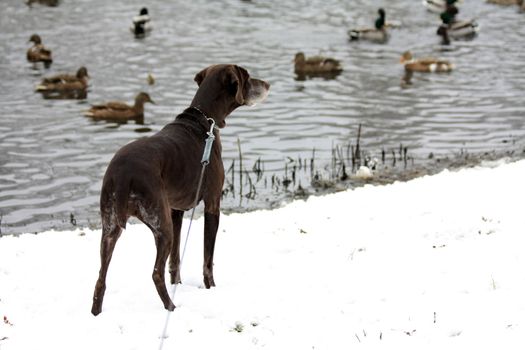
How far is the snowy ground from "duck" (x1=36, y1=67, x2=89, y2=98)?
1241 centimetres

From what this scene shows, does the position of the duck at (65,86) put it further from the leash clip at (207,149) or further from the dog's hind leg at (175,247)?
the leash clip at (207,149)

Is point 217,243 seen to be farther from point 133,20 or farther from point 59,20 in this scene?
point 59,20

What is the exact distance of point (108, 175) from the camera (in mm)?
6902

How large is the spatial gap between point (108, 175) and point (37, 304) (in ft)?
5.39

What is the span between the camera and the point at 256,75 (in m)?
23.8

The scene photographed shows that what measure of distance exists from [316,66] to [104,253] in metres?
18.0

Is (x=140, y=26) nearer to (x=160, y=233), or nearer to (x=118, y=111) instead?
(x=118, y=111)

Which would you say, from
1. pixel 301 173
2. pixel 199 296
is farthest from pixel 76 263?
pixel 301 173

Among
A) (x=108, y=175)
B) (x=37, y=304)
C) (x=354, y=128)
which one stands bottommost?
(x=354, y=128)

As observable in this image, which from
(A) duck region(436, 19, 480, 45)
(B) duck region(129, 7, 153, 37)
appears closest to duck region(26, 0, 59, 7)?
(B) duck region(129, 7, 153, 37)

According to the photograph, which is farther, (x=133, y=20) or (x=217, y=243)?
(x=133, y=20)

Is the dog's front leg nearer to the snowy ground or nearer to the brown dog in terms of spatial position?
Answer: the brown dog

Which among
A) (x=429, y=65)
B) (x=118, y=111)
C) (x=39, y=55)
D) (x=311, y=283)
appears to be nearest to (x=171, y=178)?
(x=311, y=283)

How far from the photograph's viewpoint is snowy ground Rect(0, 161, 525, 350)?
6.71 metres
